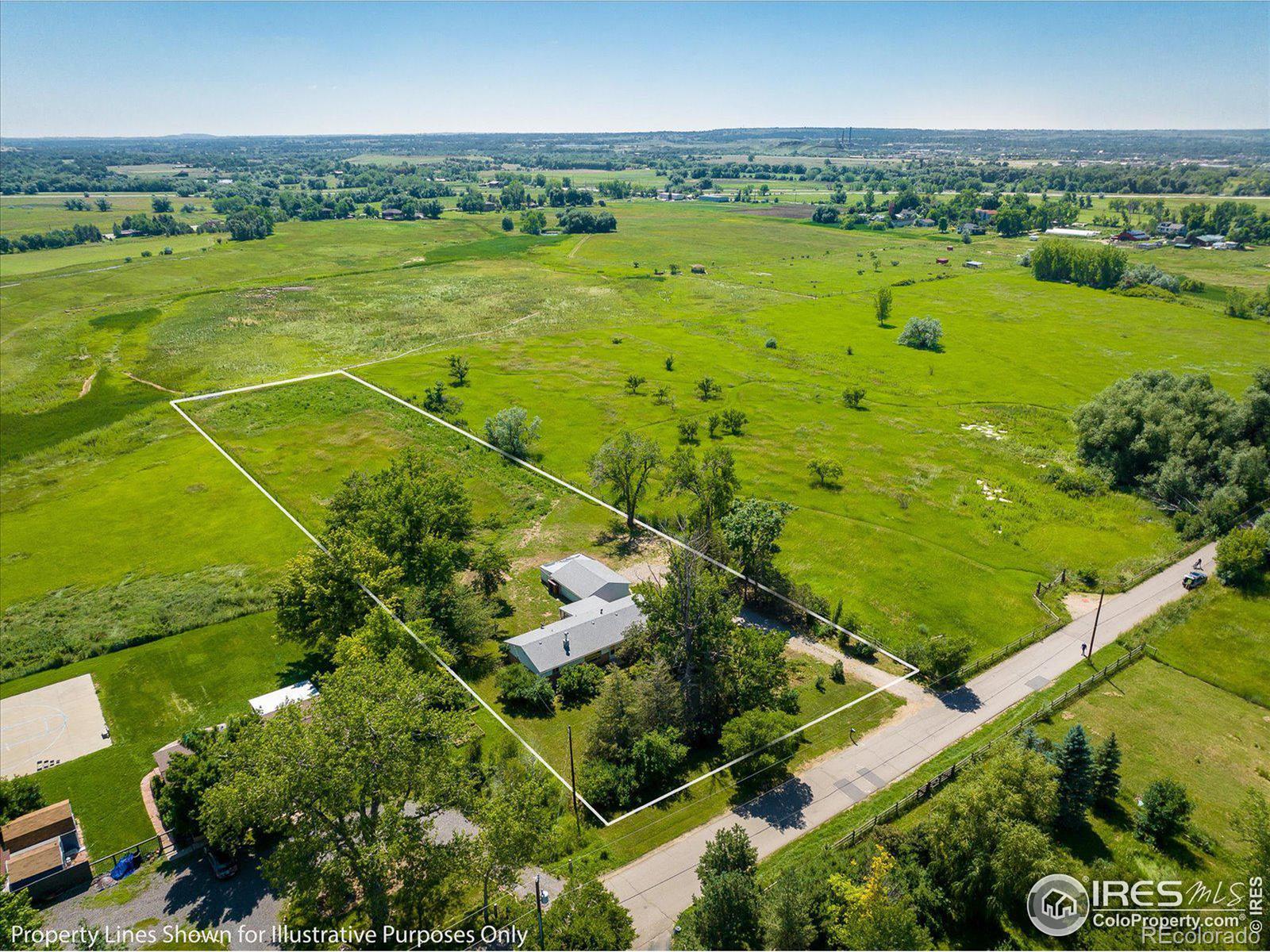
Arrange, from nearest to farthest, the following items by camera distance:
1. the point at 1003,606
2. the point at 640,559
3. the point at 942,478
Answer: the point at 1003,606 → the point at 640,559 → the point at 942,478

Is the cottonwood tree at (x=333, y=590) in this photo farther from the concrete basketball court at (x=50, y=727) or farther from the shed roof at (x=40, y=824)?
the shed roof at (x=40, y=824)

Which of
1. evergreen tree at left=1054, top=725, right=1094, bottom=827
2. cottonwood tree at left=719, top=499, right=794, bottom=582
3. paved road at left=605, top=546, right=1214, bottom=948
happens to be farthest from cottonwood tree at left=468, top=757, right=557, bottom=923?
cottonwood tree at left=719, top=499, right=794, bottom=582

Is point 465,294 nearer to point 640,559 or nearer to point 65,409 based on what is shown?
point 65,409

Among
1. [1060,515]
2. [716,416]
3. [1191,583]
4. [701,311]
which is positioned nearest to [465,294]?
[701,311]

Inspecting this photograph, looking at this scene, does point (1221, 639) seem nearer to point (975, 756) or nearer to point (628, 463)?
point (975, 756)

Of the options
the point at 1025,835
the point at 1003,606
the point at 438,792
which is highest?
the point at 438,792

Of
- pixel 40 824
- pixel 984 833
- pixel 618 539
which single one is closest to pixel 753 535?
pixel 618 539

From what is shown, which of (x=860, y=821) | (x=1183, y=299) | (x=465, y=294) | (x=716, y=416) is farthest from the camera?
(x=465, y=294)

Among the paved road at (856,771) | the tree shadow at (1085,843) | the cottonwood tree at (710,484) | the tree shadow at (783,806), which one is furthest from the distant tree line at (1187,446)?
the tree shadow at (783,806)
